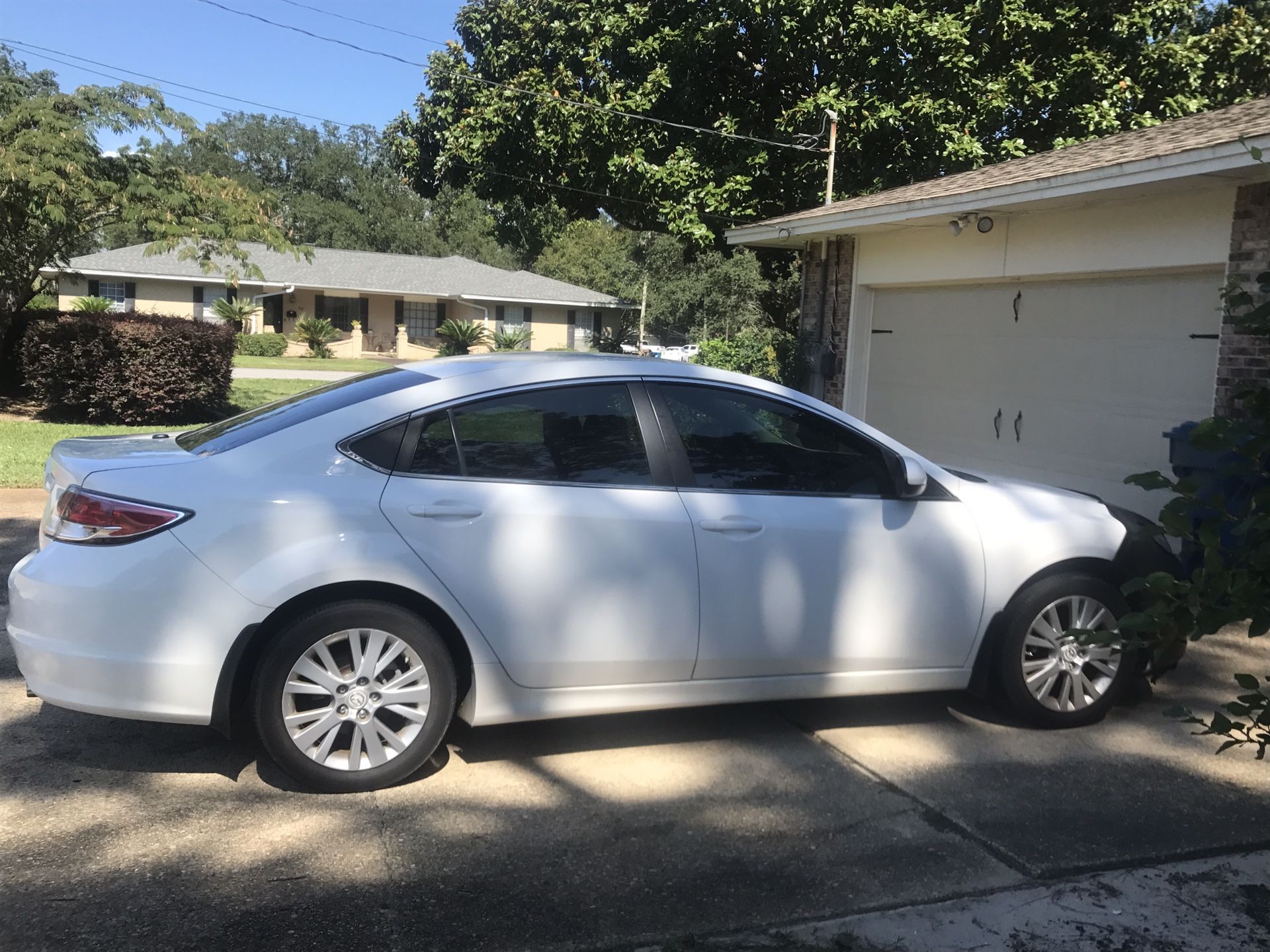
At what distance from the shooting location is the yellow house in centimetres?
3997

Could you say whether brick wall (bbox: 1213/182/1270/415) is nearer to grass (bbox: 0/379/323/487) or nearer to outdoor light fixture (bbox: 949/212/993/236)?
outdoor light fixture (bbox: 949/212/993/236)

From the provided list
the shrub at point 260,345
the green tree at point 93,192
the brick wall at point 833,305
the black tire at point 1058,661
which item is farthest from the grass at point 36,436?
the shrub at point 260,345

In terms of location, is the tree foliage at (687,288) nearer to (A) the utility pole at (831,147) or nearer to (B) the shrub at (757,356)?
(A) the utility pole at (831,147)

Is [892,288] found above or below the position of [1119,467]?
above

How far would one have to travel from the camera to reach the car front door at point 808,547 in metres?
4.48

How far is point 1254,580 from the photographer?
285 cm

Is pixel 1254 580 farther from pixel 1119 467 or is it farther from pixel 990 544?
pixel 1119 467

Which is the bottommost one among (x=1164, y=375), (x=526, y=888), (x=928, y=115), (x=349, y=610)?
(x=526, y=888)

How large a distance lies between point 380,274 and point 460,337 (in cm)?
975

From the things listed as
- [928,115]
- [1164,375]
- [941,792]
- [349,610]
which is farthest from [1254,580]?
[928,115]

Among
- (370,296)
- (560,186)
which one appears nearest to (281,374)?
(560,186)

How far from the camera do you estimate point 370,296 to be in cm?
4338

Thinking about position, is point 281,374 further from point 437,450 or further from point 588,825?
point 588,825

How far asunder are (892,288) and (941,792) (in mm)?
8003
